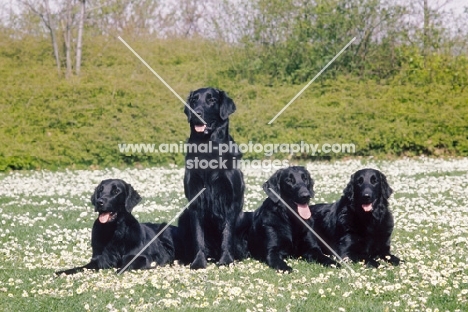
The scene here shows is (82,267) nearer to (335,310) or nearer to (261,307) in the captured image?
(261,307)

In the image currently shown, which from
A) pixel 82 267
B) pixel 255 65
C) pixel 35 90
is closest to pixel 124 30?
pixel 255 65

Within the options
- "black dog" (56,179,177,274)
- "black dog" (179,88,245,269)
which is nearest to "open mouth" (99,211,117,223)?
"black dog" (56,179,177,274)

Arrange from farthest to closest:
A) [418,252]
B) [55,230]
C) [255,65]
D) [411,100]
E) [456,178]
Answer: [255,65]
[411,100]
[456,178]
[55,230]
[418,252]

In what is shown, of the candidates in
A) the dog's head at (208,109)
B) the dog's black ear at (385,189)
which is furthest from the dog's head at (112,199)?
the dog's black ear at (385,189)

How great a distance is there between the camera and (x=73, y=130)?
18.0 metres

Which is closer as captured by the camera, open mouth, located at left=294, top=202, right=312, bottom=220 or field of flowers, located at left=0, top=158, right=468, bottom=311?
field of flowers, located at left=0, top=158, right=468, bottom=311

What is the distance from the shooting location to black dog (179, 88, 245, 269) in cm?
647

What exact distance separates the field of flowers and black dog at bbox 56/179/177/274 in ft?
0.74

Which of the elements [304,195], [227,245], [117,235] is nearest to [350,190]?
[304,195]

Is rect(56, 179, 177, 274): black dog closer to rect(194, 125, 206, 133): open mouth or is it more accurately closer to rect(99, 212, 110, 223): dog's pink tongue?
rect(99, 212, 110, 223): dog's pink tongue

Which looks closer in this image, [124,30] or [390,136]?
[390,136]

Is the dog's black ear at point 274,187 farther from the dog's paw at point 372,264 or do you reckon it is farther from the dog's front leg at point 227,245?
the dog's paw at point 372,264

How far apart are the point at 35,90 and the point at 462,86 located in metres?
13.8

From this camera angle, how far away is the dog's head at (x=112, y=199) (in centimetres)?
614
